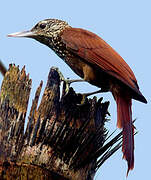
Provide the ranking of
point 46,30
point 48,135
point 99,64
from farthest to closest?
point 46,30 < point 99,64 < point 48,135

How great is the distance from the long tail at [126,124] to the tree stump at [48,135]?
1.05ft

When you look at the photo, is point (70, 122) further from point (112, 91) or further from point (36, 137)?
point (112, 91)

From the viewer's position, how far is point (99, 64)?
4.50m

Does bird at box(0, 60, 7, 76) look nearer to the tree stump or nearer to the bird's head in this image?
the tree stump

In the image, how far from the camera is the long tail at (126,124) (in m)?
3.61

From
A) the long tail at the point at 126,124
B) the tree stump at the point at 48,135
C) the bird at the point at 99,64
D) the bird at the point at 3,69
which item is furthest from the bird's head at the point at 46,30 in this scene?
the tree stump at the point at 48,135

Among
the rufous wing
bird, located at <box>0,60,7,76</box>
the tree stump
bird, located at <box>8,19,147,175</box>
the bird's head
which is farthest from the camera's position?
the bird's head

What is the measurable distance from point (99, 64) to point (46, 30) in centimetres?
132

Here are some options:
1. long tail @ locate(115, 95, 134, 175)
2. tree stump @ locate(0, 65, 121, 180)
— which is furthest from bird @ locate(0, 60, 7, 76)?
long tail @ locate(115, 95, 134, 175)

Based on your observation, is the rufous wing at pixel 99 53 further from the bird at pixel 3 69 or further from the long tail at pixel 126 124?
the bird at pixel 3 69

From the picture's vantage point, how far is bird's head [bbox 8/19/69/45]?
5398 mm

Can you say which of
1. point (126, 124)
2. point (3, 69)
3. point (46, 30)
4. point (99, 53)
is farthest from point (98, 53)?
point (3, 69)

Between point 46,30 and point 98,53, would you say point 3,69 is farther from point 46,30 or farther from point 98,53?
point 46,30

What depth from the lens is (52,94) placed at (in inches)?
124
